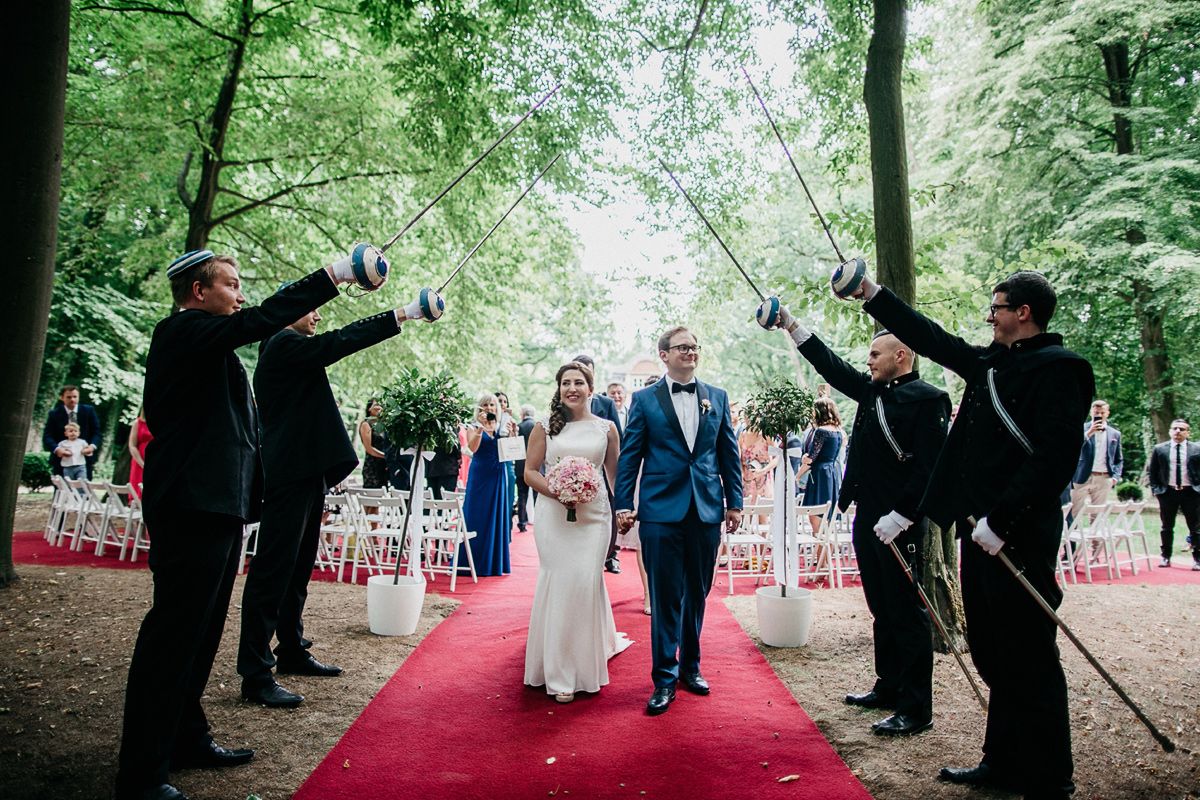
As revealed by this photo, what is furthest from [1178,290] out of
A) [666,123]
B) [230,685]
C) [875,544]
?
[230,685]

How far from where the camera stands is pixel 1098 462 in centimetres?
1205

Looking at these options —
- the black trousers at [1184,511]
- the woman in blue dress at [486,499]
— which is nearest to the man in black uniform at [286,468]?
the woman in blue dress at [486,499]

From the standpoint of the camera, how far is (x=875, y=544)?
466 centimetres

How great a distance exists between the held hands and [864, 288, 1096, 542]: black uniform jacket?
2516mm

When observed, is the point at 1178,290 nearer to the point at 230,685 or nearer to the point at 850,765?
the point at 850,765

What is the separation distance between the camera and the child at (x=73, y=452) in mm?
12031

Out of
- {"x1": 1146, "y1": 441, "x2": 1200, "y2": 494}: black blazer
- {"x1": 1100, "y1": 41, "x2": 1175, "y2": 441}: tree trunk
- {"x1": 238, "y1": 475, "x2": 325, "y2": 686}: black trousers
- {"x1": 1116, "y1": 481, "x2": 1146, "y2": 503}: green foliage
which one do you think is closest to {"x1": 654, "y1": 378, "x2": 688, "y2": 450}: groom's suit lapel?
{"x1": 238, "y1": 475, "x2": 325, "y2": 686}: black trousers

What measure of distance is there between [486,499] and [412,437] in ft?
10.2

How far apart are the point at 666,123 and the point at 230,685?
1058 cm

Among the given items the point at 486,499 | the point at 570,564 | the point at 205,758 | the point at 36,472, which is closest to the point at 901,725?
the point at 570,564

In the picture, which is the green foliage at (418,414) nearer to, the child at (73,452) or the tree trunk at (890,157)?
the tree trunk at (890,157)

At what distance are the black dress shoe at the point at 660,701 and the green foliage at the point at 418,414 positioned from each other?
3.06 metres

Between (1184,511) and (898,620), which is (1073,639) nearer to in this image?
(898,620)

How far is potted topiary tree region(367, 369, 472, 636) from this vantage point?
6363 mm
